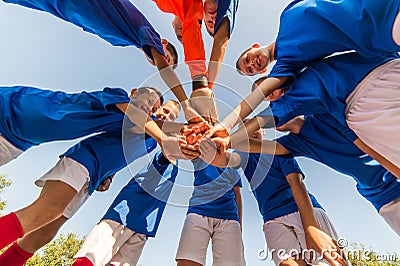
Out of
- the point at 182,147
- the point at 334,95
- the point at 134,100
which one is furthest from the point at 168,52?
the point at 334,95

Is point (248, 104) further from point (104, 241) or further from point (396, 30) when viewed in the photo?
point (104, 241)

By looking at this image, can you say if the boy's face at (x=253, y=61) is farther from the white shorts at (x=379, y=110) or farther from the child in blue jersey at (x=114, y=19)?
the white shorts at (x=379, y=110)

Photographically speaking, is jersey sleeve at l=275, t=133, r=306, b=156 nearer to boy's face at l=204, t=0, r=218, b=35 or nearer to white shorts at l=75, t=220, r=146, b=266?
boy's face at l=204, t=0, r=218, b=35

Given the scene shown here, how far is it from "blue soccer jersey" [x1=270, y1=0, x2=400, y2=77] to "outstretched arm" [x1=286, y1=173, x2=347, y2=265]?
0.74 meters

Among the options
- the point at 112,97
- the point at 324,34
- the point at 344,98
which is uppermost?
the point at 324,34

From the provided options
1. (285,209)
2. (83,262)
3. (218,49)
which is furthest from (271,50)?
(83,262)

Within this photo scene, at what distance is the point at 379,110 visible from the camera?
1.78 meters

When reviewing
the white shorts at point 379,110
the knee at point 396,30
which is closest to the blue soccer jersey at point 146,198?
the white shorts at point 379,110

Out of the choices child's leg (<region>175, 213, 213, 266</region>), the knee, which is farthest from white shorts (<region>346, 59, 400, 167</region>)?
child's leg (<region>175, 213, 213, 266</region>)

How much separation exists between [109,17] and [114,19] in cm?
4

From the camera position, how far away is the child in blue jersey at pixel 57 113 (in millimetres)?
2242

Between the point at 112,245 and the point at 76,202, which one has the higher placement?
the point at 76,202

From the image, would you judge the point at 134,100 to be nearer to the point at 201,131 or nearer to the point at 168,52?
the point at 201,131

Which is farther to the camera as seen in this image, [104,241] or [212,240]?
[212,240]
